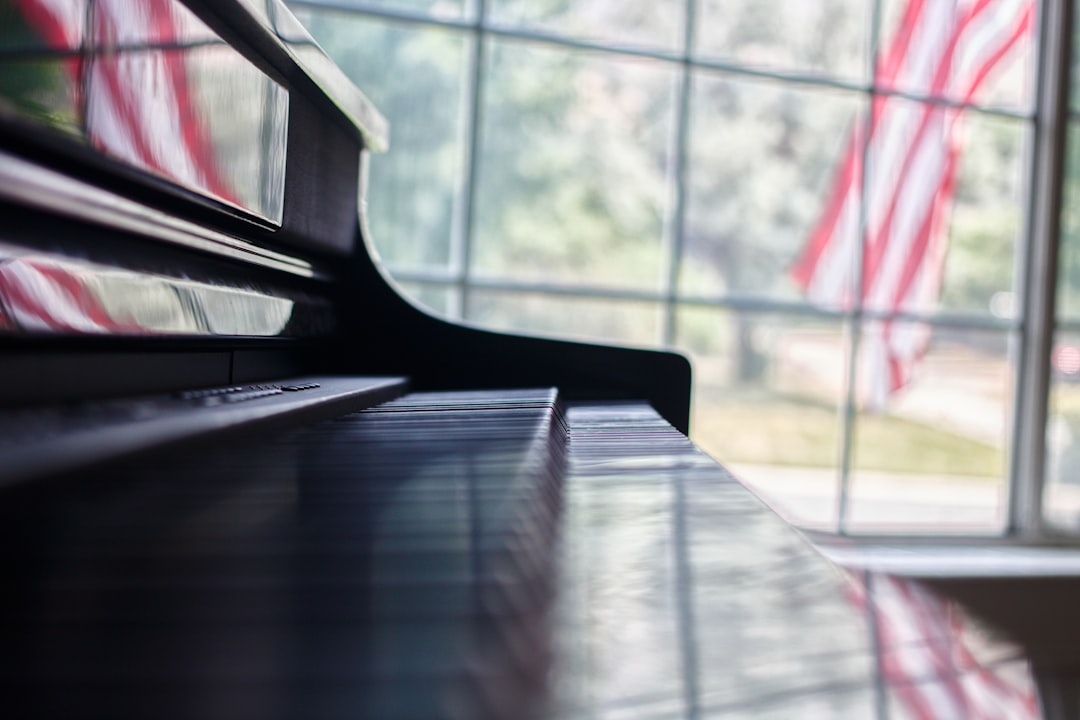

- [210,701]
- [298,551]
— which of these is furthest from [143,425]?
[210,701]

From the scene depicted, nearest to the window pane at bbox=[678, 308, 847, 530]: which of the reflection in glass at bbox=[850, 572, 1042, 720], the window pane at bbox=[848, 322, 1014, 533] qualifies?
the window pane at bbox=[848, 322, 1014, 533]

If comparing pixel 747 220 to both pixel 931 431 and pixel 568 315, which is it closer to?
pixel 568 315

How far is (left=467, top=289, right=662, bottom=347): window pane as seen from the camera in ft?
12.2

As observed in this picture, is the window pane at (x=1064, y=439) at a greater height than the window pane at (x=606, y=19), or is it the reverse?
the window pane at (x=606, y=19)

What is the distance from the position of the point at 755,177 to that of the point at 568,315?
3.31 ft

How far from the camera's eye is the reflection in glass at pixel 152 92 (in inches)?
27.2

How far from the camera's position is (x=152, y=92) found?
2.85ft

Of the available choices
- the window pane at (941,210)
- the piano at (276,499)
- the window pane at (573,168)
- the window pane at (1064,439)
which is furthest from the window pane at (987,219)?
the piano at (276,499)

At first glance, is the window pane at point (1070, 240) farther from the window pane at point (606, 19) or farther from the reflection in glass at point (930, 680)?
the reflection in glass at point (930, 680)

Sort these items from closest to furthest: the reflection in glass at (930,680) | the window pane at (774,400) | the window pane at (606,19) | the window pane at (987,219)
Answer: the reflection in glass at (930,680), the window pane at (606,19), the window pane at (774,400), the window pane at (987,219)

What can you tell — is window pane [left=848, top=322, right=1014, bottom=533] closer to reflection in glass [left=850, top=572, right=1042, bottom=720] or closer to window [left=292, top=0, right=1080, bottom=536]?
window [left=292, top=0, right=1080, bottom=536]

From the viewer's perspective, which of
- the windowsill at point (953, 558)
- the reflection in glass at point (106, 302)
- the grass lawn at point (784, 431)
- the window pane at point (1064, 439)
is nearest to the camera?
the reflection in glass at point (106, 302)

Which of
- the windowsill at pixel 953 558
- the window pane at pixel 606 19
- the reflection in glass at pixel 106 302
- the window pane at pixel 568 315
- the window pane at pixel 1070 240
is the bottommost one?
the windowsill at pixel 953 558

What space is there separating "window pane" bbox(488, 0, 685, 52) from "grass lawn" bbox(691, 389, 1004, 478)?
4.76 feet
